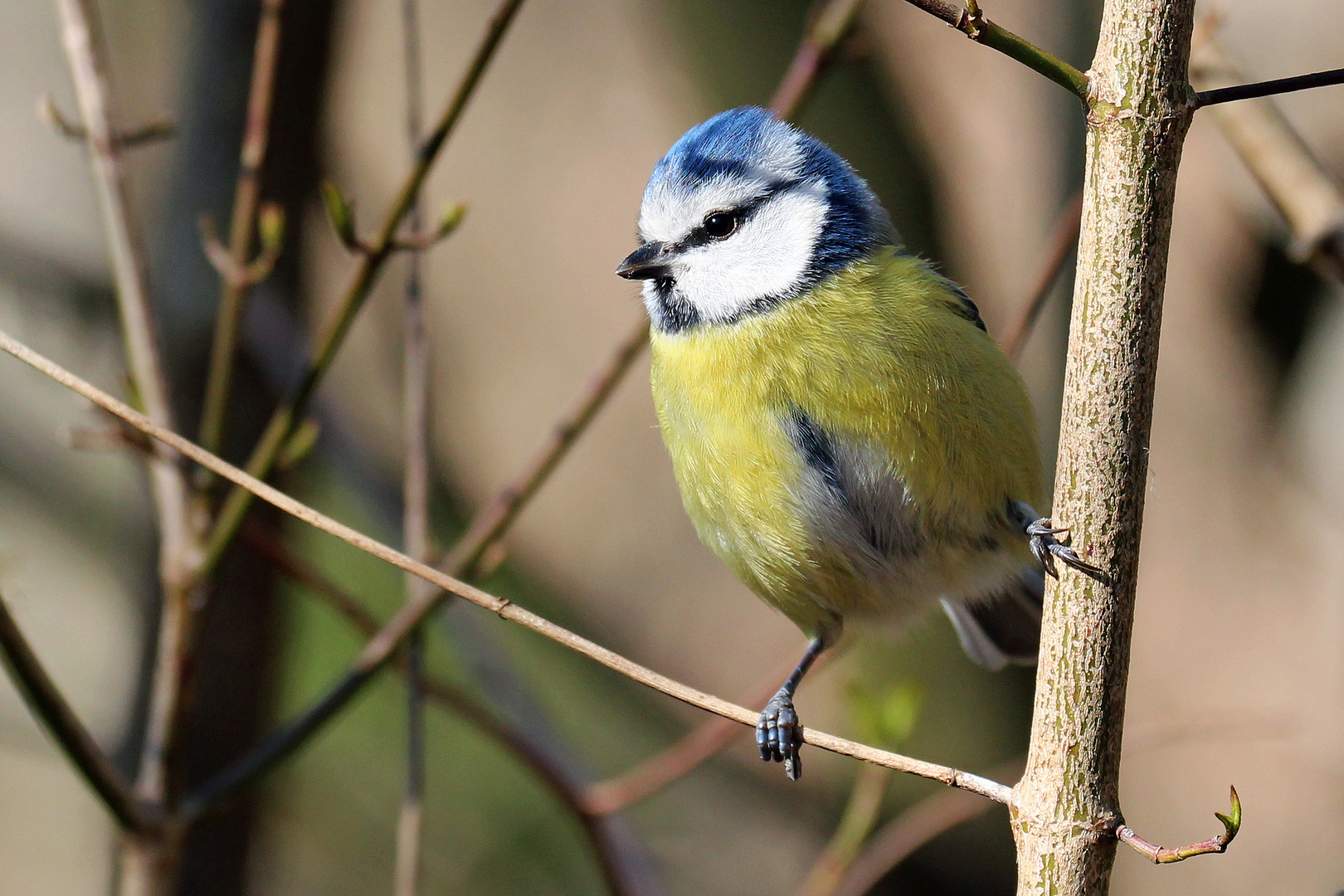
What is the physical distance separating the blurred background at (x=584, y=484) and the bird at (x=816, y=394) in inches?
13.6

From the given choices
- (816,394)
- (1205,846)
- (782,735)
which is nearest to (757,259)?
(816,394)

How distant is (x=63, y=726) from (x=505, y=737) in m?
0.79

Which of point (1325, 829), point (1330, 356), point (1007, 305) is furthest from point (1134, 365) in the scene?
point (1325, 829)

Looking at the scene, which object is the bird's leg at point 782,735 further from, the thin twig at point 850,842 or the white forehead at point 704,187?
the white forehead at point 704,187

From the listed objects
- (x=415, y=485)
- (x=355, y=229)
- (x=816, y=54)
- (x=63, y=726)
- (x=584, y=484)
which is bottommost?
(x=584, y=484)

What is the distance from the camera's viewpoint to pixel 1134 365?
40.4 inches

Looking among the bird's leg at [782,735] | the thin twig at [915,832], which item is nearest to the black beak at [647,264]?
the bird's leg at [782,735]

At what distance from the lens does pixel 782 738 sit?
1747mm

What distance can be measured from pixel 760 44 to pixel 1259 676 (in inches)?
95.3

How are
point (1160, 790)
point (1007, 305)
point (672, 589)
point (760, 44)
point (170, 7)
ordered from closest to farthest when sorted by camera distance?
point (170, 7) → point (760, 44) → point (1007, 305) → point (1160, 790) → point (672, 589)

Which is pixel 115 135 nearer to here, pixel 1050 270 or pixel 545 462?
pixel 545 462

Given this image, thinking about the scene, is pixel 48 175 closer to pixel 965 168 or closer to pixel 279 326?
pixel 279 326

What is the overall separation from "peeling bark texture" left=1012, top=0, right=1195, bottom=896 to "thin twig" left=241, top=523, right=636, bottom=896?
1.11m

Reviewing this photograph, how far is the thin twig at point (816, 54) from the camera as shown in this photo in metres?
1.79
